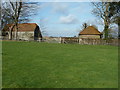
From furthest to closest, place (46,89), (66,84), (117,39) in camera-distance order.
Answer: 1. (117,39)
2. (66,84)
3. (46,89)

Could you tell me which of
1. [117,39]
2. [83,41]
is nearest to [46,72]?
[117,39]

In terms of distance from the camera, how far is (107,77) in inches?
207

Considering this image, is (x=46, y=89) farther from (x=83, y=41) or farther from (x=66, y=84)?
(x=83, y=41)

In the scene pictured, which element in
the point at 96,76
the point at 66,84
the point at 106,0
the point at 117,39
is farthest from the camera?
the point at 106,0

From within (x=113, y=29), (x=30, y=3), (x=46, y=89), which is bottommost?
(x=46, y=89)

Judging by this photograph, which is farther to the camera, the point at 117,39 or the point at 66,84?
the point at 117,39

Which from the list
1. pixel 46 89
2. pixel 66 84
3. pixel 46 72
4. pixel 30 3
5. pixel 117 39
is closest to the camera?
pixel 46 89

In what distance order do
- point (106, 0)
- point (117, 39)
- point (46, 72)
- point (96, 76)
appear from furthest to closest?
point (106, 0) < point (117, 39) < point (46, 72) < point (96, 76)

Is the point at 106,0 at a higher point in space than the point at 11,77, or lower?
higher

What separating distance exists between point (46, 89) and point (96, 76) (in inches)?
76.3

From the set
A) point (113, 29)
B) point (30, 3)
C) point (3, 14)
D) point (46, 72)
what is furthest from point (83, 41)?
point (46, 72)

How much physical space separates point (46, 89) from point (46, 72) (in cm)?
165

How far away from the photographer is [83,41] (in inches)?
1259

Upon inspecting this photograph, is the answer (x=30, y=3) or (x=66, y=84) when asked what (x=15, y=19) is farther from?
(x=66, y=84)
